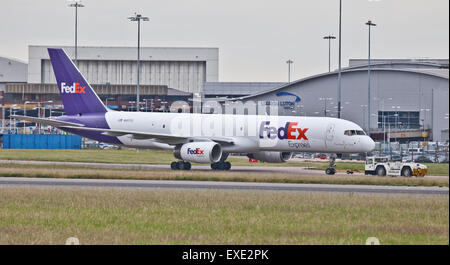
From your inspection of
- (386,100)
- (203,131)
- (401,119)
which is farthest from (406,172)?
(401,119)

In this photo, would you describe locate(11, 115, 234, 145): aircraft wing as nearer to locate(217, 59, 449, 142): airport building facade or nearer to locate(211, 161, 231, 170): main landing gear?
locate(211, 161, 231, 170): main landing gear

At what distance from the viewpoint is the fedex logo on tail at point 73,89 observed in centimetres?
5244

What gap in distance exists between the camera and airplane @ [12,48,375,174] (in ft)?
147

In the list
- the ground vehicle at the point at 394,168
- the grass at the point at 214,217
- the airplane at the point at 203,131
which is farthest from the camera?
the ground vehicle at the point at 394,168

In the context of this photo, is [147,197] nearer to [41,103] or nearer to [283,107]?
[283,107]

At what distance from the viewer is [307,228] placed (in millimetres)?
17422

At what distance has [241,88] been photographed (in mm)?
151000

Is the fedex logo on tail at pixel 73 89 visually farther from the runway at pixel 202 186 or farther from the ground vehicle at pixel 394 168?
the ground vehicle at pixel 394 168

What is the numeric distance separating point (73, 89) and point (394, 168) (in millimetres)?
24645

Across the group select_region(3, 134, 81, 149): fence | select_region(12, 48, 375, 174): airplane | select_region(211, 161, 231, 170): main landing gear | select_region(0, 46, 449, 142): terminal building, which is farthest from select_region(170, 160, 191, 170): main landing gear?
select_region(0, 46, 449, 142): terminal building

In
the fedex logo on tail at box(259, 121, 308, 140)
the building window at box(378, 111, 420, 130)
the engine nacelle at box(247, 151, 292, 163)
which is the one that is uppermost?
the building window at box(378, 111, 420, 130)

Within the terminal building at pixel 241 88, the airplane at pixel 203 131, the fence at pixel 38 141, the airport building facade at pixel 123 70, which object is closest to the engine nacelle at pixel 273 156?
the airplane at pixel 203 131

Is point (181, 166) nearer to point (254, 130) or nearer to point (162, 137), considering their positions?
point (162, 137)

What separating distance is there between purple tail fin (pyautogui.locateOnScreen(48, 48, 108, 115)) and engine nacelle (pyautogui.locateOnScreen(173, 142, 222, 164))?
9583 mm
